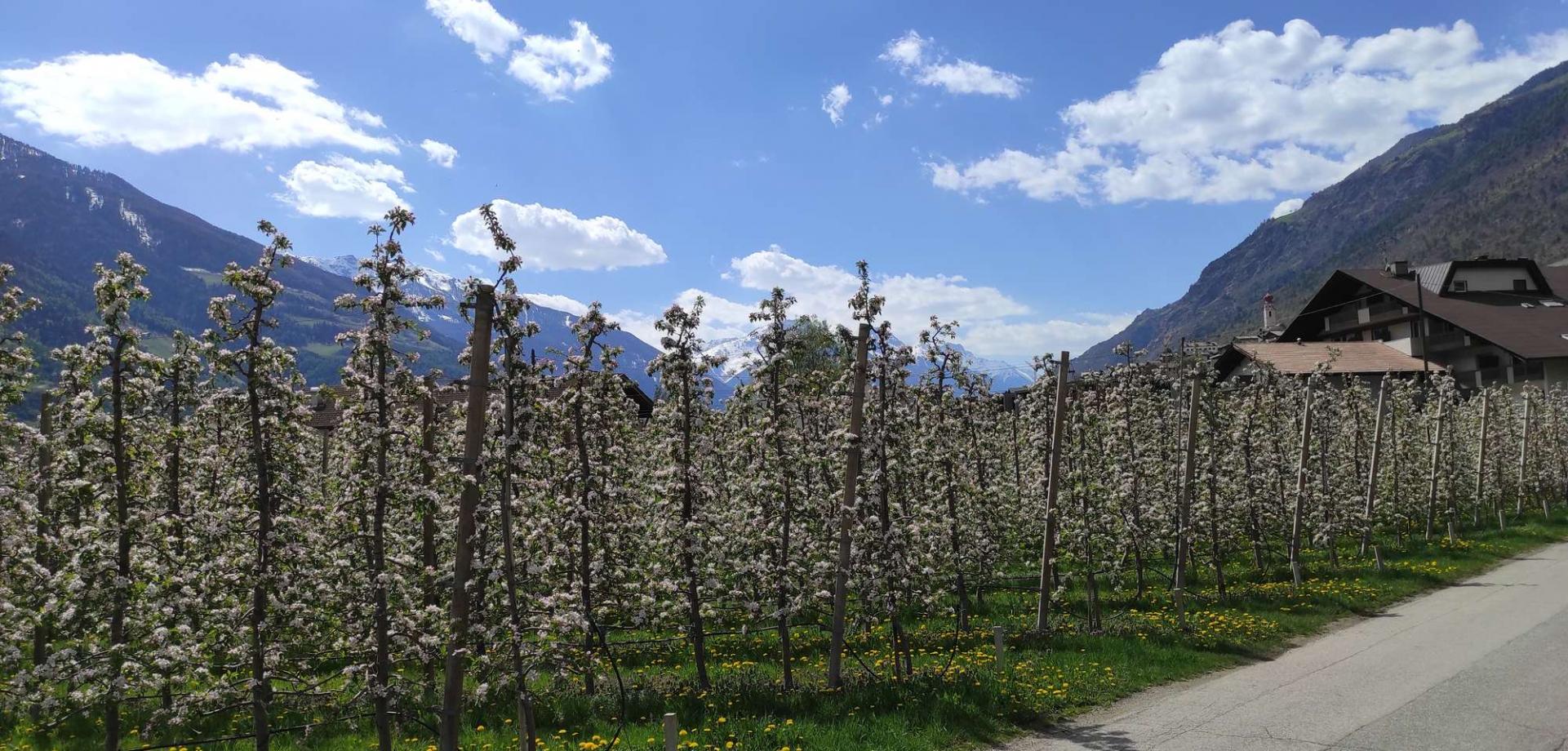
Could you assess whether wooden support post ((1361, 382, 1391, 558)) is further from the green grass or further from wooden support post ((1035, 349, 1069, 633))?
wooden support post ((1035, 349, 1069, 633))

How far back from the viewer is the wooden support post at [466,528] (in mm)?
6770

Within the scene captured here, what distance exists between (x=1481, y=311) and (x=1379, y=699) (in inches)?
3038

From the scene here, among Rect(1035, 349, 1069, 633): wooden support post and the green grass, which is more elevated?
Rect(1035, 349, 1069, 633): wooden support post

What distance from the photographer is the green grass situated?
11.0 metres

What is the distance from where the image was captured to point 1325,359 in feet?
207

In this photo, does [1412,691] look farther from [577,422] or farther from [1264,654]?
[577,422]

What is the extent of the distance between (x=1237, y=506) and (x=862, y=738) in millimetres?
15297

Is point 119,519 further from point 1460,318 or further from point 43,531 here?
point 1460,318

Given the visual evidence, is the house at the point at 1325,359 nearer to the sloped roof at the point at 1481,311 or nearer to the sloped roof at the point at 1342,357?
the sloped roof at the point at 1342,357

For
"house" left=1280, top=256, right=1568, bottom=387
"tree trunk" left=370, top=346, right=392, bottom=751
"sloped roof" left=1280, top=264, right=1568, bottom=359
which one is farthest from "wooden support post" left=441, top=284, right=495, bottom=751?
"sloped roof" left=1280, top=264, right=1568, bottom=359

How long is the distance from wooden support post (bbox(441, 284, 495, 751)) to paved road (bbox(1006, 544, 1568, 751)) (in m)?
7.51

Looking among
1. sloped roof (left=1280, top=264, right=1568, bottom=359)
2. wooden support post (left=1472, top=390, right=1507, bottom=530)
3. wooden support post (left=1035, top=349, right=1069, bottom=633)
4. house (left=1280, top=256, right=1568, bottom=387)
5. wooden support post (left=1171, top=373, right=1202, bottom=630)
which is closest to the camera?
wooden support post (left=1035, top=349, right=1069, bottom=633)

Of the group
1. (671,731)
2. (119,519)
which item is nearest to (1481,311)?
(671,731)

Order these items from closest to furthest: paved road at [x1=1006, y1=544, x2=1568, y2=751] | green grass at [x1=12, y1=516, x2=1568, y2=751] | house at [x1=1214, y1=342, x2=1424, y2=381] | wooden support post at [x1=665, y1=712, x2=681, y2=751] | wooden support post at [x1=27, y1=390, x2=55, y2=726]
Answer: wooden support post at [x1=27, y1=390, x2=55, y2=726] → wooden support post at [x1=665, y1=712, x2=681, y2=751] → paved road at [x1=1006, y1=544, x2=1568, y2=751] → green grass at [x1=12, y1=516, x2=1568, y2=751] → house at [x1=1214, y1=342, x2=1424, y2=381]
